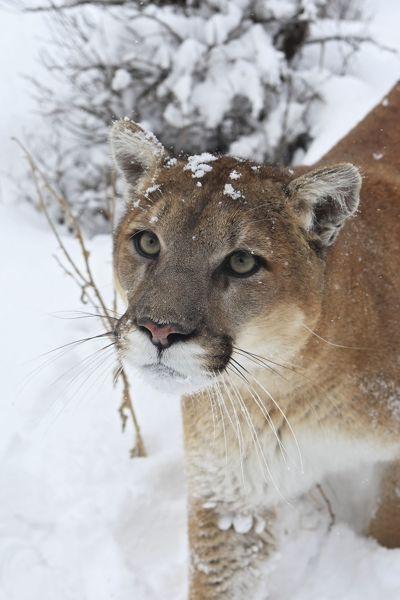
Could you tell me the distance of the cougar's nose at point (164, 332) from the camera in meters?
2.07

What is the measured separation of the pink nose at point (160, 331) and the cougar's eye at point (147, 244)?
1.46 ft

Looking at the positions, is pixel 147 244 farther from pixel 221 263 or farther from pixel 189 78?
pixel 189 78

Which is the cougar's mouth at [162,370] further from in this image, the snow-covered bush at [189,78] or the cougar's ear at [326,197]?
the snow-covered bush at [189,78]

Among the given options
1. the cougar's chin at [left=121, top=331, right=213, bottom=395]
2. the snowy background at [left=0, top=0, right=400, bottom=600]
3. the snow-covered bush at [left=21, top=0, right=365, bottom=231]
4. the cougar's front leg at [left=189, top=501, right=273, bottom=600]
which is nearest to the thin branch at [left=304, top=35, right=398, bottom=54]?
the snow-covered bush at [left=21, top=0, right=365, bottom=231]

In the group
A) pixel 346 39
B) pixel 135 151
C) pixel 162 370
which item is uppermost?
pixel 346 39

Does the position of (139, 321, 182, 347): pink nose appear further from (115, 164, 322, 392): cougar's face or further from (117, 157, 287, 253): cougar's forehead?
(117, 157, 287, 253): cougar's forehead

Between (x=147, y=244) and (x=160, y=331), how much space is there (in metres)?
A: 0.52

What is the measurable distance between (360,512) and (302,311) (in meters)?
1.72

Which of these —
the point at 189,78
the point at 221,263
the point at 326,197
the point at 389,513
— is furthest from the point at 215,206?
the point at 189,78

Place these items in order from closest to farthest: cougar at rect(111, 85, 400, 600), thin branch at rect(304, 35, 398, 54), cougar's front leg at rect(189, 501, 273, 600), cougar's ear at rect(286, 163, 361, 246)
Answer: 1. cougar at rect(111, 85, 400, 600)
2. cougar's ear at rect(286, 163, 361, 246)
3. cougar's front leg at rect(189, 501, 273, 600)
4. thin branch at rect(304, 35, 398, 54)

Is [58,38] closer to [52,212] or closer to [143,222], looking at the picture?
[52,212]

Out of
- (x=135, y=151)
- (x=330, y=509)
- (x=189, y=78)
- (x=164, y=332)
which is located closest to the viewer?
(x=164, y=332)

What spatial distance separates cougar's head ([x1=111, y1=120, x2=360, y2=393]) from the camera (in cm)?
215

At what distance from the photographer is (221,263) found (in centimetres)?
232
